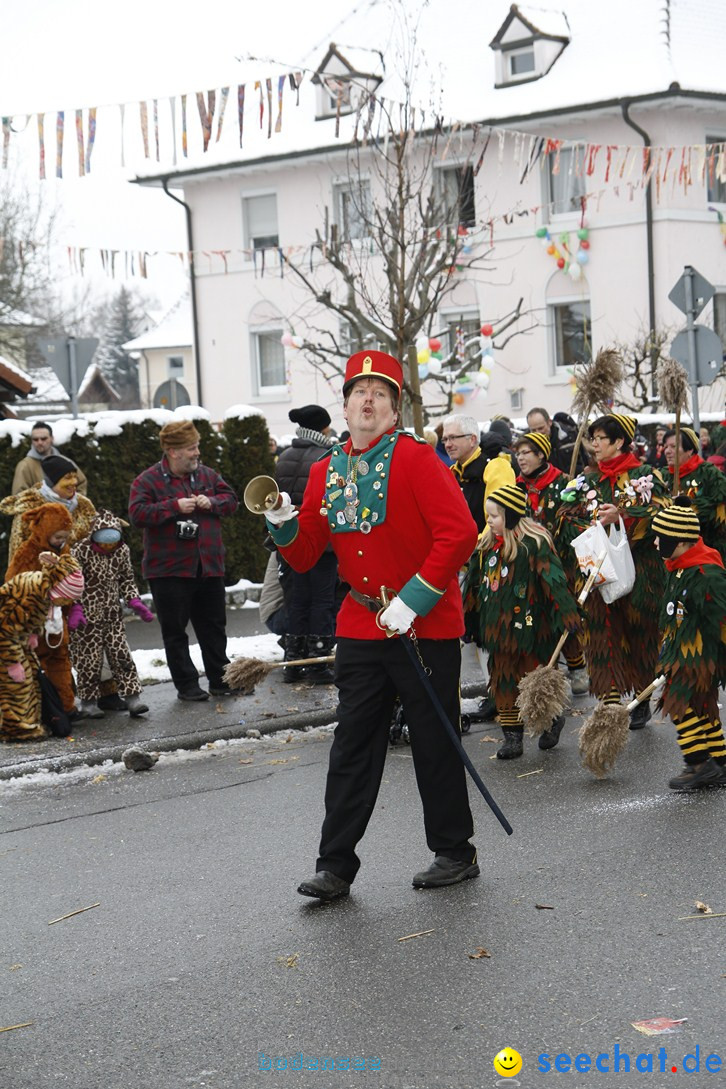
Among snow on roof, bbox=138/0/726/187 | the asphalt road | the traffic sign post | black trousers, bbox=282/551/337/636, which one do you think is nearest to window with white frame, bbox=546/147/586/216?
snow on roof, bbox=138/0/726/187

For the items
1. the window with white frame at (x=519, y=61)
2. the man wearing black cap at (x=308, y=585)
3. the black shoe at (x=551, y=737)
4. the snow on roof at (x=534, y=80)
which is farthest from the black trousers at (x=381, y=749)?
the window with white frame at (x=519, y=61)

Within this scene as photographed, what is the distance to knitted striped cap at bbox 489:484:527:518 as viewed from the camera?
8430 millimetres

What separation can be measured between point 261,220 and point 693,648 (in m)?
29.6

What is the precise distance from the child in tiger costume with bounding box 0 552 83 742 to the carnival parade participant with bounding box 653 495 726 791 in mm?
3881

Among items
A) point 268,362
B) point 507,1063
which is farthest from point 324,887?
point 268,362

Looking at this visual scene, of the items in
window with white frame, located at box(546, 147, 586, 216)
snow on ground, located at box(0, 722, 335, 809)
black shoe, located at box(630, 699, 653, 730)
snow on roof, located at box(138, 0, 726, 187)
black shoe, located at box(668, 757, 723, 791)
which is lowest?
snow on ground, located at box(0, 722, 335, 809)

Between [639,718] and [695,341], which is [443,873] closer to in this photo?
[639,718]

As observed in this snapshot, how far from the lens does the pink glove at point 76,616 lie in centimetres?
1001

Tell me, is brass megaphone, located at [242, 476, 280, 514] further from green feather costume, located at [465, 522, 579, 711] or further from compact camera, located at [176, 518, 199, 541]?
compact camera, located at [176, 518, 199, 541]

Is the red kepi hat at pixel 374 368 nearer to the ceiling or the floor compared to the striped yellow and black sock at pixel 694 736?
nearer to the ceiling

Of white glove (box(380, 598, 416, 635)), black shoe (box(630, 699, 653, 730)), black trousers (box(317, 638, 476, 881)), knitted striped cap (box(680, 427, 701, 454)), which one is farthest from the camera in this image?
knitted striped cap (box(680, 427, 701, 454))

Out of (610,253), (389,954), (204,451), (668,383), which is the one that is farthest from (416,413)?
(610,253)

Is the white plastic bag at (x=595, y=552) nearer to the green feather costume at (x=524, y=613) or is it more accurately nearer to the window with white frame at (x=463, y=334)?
the green feather costume at (x=524, y=613)

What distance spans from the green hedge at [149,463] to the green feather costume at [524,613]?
272 inches
